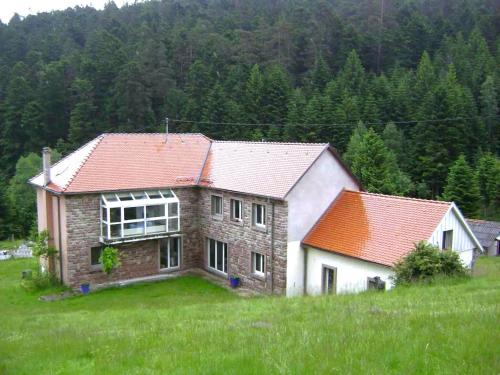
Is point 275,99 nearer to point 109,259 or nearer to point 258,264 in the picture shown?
point 258,264

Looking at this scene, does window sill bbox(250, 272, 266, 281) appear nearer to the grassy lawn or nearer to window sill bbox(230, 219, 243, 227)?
window sill bbox(230, 219, 243, 227)

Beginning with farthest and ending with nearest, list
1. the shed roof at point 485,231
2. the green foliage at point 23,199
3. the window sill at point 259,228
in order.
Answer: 1. the green foliage at point 23,199
2. the shed roof at point 485,231
3. the window sill at point 259,228

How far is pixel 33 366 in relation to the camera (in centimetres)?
815

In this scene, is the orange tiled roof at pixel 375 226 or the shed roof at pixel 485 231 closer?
the orange tiled roof at pixel 375 226

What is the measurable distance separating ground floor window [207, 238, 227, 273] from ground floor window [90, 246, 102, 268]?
5.52m

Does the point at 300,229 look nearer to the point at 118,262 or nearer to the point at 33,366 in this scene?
the point at 118,262

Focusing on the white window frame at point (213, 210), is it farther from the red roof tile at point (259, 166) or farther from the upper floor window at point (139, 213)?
the upper floor window at point (139, 213)

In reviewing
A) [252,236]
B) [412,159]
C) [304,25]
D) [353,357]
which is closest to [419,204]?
[252,236]

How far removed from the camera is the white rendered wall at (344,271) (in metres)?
19.2

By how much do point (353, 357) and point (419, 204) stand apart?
14.9m

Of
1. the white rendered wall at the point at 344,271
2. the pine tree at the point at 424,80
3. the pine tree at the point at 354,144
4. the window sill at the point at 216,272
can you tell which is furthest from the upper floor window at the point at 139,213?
the pine tree at the point at 424,80

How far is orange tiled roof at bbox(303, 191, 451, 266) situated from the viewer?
760 inches

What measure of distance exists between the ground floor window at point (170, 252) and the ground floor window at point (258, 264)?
4901 millimetres

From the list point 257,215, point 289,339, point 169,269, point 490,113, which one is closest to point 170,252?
point 169,269
